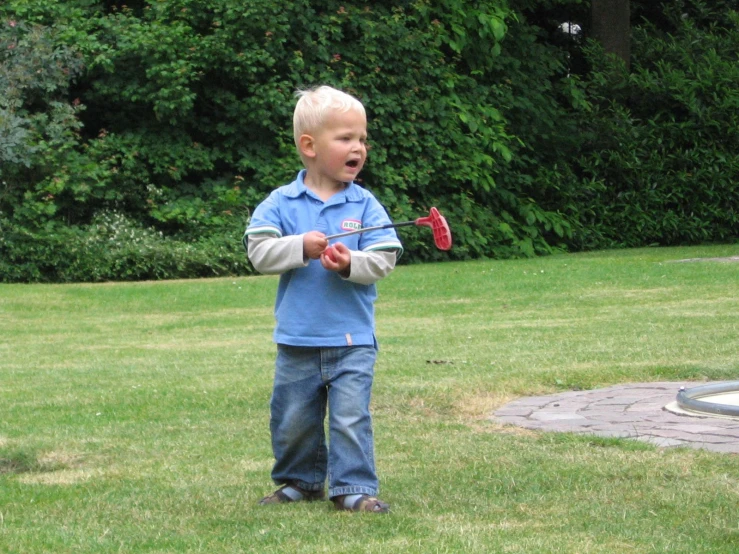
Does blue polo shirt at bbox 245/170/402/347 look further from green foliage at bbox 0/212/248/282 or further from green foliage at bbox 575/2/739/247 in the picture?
green foliage at bbox 575/2/739/247

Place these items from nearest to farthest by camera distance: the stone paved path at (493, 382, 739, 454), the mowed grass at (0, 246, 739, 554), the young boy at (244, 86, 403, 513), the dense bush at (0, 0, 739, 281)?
the mowed grass at (0, 246, 739, 554) → the young boy at (244, 86, 403, 513) → the stone paved path at (493, 382, 739, 454) → the dense bush at (0, 0, 739, 281)

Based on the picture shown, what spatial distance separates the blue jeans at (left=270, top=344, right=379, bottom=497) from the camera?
4.00m

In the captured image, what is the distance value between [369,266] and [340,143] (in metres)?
0.47

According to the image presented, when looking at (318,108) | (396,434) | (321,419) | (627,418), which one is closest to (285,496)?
(321,419)

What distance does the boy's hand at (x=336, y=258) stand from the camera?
386cm

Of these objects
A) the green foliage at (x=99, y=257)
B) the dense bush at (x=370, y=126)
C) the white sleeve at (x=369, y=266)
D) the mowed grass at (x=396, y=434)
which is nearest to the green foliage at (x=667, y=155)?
the dense bush at (x=370, y=126)

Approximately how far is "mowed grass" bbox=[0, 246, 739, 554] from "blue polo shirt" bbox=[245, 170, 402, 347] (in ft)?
1.96

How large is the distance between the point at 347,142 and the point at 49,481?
1.77m

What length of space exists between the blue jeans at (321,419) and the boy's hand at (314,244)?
14.3 inches

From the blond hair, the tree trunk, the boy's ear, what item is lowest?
the boy's ear

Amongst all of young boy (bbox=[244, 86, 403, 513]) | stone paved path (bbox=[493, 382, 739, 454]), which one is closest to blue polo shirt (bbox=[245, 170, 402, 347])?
young boy (bbox=[244, 86, 403, 513])

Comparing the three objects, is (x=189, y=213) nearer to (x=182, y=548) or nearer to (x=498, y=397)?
(x=498, y=397)

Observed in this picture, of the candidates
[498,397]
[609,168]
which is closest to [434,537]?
[498,397]

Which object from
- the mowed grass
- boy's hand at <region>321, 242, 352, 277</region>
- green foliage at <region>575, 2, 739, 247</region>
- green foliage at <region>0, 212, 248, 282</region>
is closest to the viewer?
the mowed grass
